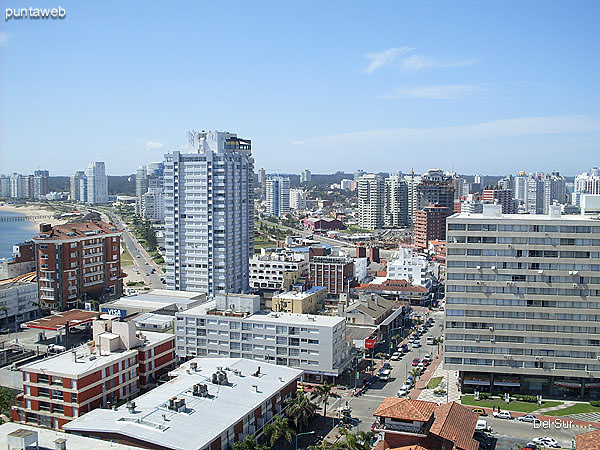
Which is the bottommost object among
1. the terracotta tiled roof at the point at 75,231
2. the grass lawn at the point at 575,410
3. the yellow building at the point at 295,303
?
the grass lawn at the point at 575,410

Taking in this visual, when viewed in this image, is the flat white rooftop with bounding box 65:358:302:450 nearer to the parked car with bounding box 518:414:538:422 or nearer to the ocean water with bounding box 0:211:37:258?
the parked car with bounding box 518:414:538:422

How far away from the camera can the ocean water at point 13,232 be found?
86.9 m

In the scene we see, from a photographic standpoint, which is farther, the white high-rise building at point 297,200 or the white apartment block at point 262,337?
the white high-rise building at point 297,200

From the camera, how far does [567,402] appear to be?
2648 centimetres

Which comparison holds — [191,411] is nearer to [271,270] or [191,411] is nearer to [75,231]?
[75,231]

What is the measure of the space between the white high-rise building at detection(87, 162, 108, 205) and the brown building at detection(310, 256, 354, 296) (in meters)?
111

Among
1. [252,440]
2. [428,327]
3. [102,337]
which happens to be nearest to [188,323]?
[102,337]

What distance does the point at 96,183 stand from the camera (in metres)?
150

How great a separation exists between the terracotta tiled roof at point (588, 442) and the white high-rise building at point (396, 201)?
82.5 m

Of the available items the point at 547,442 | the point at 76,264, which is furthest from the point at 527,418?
the point at 76,264

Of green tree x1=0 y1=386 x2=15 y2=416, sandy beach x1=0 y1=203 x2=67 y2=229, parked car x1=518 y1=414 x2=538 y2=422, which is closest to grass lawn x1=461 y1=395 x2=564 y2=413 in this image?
parked car x1=518 y1=414 x2=538 y2=422

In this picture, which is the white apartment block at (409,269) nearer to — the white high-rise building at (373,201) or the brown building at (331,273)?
the brown building at (331,273)

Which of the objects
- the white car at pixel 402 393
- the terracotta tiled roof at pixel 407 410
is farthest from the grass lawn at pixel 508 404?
the terracotta tiled roof at pixel 407 410

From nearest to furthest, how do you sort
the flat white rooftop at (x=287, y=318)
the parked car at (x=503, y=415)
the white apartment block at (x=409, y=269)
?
1. the parked car at (x=503, y=415)
2. the flat white rooftop at (x=287, y=318)
3. the white apartment block at (x=409, y=269)
